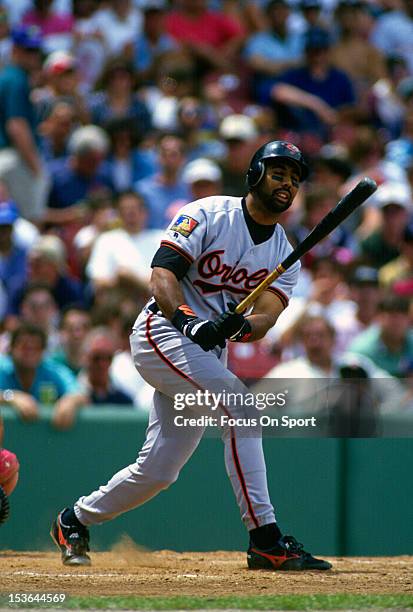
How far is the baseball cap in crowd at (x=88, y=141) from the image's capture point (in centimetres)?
1072

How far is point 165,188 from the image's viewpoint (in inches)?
422

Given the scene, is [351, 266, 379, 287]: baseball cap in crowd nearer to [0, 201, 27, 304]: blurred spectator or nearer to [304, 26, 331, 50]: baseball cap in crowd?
[0, 201, 27, 304]: blurred spectator

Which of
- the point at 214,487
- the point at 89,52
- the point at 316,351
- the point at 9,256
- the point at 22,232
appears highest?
the point at 89,52


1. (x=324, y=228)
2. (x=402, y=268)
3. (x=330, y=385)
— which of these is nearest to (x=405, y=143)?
(x=402, y=268)

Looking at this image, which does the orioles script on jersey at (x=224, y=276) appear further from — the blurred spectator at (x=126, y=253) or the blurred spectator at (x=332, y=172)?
the blurred spectator at (x=332, y=172)

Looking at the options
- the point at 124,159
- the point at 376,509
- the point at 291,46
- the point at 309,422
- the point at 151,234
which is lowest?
the point at 376,509

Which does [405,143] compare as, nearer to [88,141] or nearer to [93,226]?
[88,141]

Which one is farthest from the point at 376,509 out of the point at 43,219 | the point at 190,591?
the point at 43,219

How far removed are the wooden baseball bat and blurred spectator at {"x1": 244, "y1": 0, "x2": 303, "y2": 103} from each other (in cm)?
714

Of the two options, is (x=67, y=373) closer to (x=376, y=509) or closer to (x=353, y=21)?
(x=376, y=509)

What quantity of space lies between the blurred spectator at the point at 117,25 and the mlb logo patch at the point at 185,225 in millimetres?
7390

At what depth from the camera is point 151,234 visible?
10062 mm

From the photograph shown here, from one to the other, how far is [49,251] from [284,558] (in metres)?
4.42

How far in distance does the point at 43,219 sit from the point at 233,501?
4138 mm
